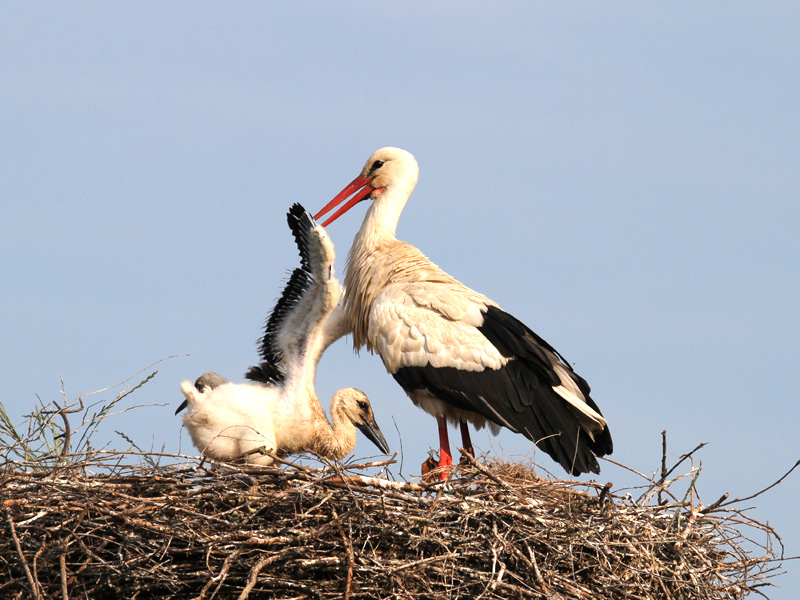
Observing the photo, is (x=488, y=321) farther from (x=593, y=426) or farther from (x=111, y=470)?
(x=111, y=470)

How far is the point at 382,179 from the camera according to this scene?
27.1 feet

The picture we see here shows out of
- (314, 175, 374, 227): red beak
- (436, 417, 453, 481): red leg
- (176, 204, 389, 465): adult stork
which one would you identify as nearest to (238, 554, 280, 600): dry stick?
(176, 204, 389, 465): adult stork

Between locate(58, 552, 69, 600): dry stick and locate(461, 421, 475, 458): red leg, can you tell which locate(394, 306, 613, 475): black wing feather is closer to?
locate(461, 421, 475, 458): red leg

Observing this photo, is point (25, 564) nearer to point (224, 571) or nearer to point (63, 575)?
point (63, 575)

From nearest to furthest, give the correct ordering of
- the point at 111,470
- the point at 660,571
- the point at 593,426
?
1. the point at 111,470
2. the point at 660,571
3. the point at 593,426

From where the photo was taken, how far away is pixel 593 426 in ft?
22.9

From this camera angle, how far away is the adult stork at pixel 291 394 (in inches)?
243

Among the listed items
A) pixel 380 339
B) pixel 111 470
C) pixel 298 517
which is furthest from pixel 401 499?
pixel 380 339

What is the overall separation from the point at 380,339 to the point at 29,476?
266cm

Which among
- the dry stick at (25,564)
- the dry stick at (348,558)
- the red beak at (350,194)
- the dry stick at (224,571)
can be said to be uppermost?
the red beak at (350,194)

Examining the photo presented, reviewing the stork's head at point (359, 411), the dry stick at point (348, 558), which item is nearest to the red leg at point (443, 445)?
the stork's head at point (359, 411)

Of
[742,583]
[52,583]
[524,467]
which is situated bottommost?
[52,583]

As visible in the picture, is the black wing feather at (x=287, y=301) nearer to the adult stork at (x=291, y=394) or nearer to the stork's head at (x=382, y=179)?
the adult stork at (x=291, y=394)

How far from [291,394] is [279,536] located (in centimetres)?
169
